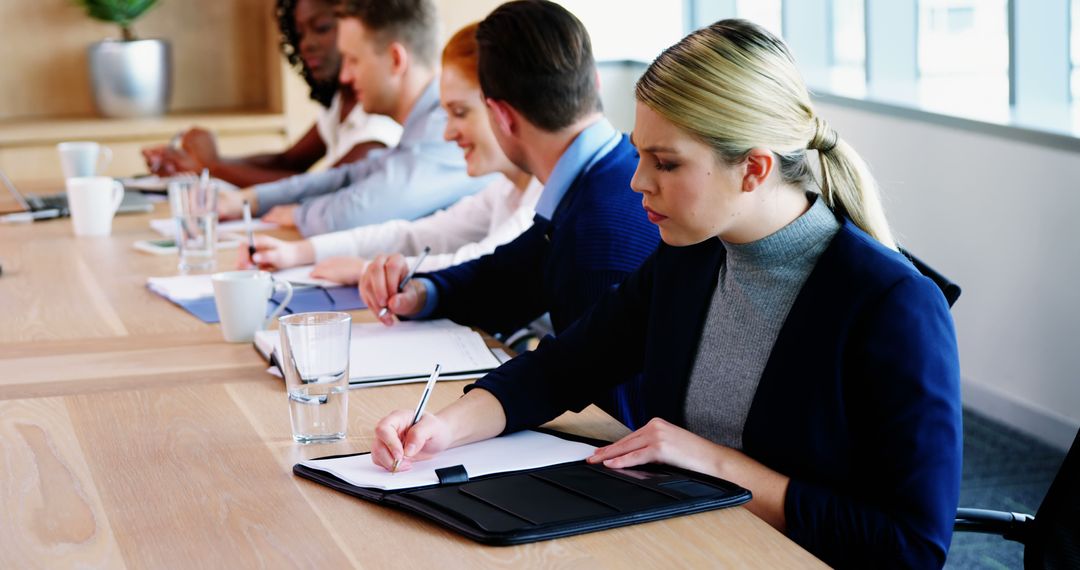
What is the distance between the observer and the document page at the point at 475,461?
1220 mm

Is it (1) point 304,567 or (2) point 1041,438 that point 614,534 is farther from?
(2) point 1041,438

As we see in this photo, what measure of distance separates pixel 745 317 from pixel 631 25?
15.7 feet

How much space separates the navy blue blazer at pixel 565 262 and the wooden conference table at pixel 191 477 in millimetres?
199

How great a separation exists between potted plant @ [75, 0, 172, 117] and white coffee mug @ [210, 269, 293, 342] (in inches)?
141

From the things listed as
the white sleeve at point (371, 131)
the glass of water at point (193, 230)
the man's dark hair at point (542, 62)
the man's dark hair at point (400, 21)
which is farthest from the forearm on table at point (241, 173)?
the man's dark hair at point (542, 62)

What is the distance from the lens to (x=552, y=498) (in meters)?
1.14

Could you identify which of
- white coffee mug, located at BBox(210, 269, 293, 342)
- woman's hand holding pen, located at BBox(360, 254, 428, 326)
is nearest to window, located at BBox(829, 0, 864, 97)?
woman's hand holding pen, located at BBox(360, 254, 428, 326)

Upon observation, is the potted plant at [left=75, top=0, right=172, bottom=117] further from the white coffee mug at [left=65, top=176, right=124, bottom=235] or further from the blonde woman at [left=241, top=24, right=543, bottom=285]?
the blonde woman at [left=241, top=24, right=543, bottom=285]

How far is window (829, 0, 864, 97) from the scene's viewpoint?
181 inches

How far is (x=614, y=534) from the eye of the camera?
107cm

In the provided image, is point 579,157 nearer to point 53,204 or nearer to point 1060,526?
point 1060,526

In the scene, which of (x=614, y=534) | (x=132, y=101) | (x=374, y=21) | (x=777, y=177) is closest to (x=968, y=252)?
(x=374, y=21)

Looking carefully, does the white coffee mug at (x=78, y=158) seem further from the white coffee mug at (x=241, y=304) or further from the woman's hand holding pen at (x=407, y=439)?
the woman's hand holding pen at (x=407, y=439)

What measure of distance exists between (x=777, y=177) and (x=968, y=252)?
2.23m
